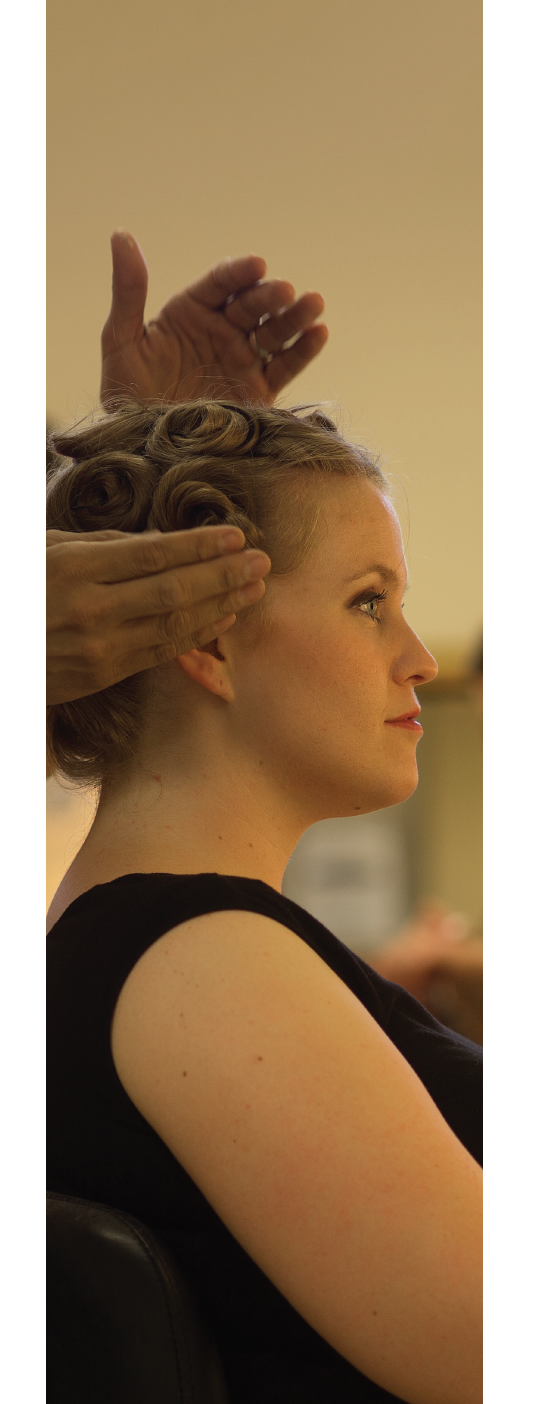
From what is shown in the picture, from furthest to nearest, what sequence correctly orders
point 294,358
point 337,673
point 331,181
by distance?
point 294,358
point 331,181
point 337,673

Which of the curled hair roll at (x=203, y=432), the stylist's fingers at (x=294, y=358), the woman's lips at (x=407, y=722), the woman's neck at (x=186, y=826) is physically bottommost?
the woman's neck at (x=186, y=826)

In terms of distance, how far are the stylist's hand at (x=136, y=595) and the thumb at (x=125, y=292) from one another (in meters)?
0.42

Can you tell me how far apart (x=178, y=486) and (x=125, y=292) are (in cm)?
42

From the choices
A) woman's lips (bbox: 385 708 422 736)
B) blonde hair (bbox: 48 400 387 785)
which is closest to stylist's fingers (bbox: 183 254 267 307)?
blonde hair (bbox: 48 400 387 785)

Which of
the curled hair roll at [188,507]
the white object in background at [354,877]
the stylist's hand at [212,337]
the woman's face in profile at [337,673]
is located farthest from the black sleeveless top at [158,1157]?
the stylist's hand at [212,337]

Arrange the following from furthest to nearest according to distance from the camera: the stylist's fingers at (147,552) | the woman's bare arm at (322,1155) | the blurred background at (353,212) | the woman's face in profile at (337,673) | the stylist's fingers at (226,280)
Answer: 1. the stylist's fingers at (226,280)
2. the blurred background at (353,212)
3. the woman's face in profile at (337,673)
4. the stylist's fingers at (147,552)
5. the woman's bare arm at (322,1155)

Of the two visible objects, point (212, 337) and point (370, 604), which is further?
point (212, 337)

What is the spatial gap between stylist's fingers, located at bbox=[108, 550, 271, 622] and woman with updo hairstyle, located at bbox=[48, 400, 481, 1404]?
0.4 inches

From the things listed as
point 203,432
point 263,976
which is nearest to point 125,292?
point 203,432

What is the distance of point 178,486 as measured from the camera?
0.77 m

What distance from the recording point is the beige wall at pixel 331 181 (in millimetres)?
963

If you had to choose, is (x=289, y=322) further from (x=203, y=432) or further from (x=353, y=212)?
(x=203, y=432)

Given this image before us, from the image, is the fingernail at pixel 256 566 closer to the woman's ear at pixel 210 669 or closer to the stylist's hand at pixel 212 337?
the woman's ear at pixel 210 669
